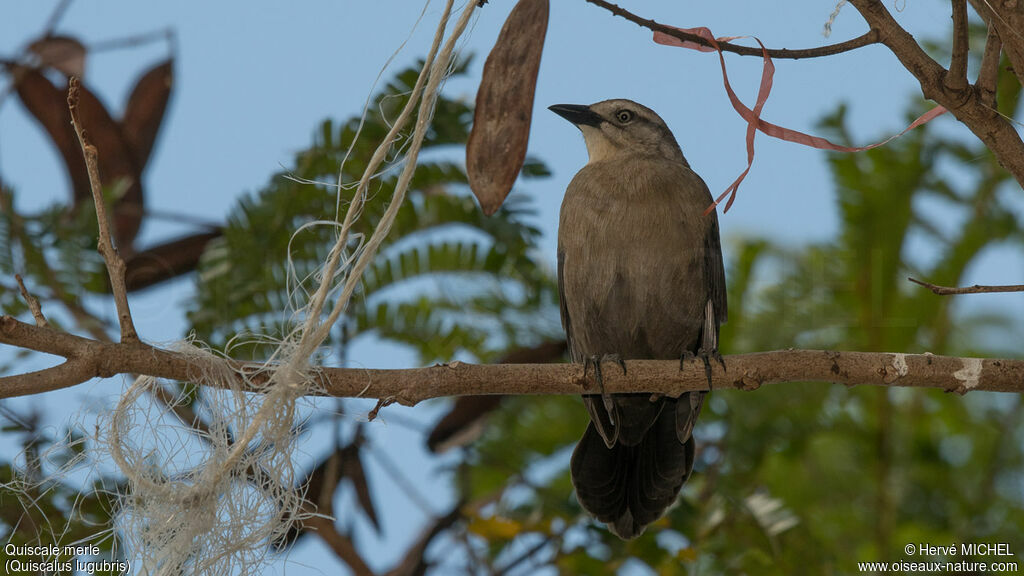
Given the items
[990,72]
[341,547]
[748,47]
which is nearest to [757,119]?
[748,47]

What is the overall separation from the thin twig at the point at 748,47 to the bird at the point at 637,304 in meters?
1.10

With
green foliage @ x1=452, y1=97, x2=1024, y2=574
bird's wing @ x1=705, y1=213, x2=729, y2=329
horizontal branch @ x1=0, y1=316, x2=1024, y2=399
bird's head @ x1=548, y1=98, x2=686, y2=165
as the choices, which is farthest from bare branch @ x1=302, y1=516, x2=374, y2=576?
bird's head @ x1=548, y1=98, x2=686, y2=165

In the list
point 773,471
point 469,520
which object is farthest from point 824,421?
point 469,520

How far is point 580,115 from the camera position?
10.9 feet

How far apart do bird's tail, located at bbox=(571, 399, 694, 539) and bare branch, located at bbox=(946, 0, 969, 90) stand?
140cm

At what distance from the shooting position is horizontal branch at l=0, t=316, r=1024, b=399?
1.83 metres

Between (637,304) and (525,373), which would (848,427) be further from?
(525,373)

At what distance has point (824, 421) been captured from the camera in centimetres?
369

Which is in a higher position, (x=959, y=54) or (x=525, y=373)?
(x=959, y=54)

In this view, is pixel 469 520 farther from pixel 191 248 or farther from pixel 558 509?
pixel 191 248

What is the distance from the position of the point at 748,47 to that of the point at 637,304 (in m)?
1.25

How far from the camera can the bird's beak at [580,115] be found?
328cm

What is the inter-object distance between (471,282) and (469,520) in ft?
2.74

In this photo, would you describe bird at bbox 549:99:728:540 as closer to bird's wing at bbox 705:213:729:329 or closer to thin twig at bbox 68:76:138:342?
bird's wing at bbox 705:213:729:329
